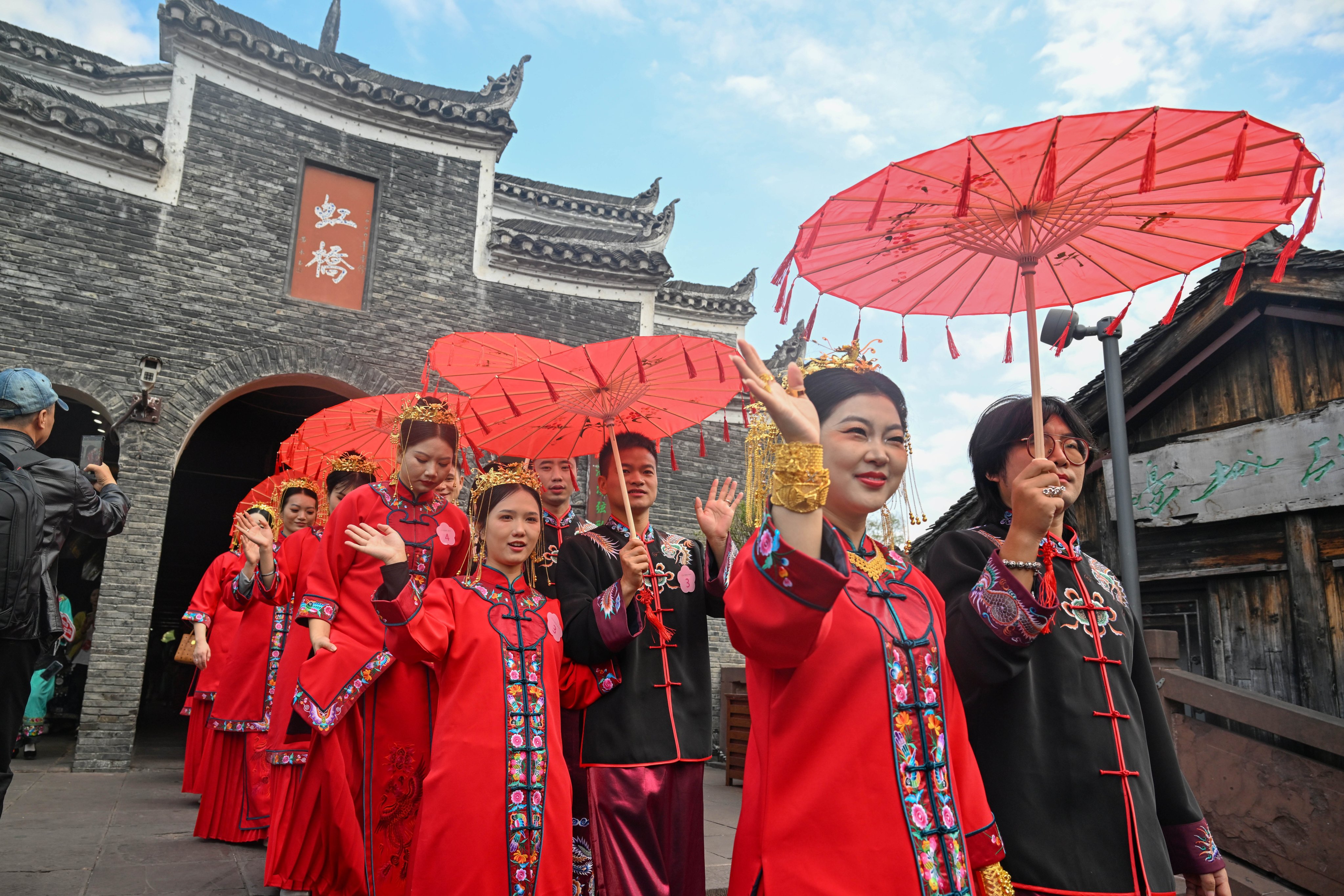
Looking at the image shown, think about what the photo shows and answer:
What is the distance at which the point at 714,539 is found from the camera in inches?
120

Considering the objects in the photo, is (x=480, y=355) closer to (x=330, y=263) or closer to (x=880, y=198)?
(x=880, y=198)

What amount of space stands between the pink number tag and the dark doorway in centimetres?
1114

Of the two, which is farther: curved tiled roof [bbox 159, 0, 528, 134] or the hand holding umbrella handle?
curved tiled roof [bbox 159, 0, 528, 134]

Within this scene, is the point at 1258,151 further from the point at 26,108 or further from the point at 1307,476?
the point at 26,108

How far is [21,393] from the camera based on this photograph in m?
2.99

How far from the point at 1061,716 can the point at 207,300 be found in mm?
9257

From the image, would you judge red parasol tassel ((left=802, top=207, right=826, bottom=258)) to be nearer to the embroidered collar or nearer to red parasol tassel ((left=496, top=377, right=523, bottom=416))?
the embroidered collar

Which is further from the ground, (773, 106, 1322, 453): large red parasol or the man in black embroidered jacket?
(773, 106, 1322, 453): large red parasol

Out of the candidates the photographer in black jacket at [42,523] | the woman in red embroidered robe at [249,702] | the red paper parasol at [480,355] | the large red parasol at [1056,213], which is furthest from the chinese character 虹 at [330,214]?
the large red parasol at [1056,213]

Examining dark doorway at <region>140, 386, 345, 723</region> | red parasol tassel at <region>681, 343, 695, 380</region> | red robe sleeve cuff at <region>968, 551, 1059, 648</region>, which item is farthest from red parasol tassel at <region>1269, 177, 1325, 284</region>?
dark doorway at <region>140, 386, 345, 723</region>

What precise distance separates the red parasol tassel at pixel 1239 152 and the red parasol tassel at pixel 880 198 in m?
0.80

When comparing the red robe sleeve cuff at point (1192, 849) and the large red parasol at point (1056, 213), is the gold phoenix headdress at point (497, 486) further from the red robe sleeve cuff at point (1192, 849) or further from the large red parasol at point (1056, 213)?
the red robe sleeve cuff at point (1192, 849)

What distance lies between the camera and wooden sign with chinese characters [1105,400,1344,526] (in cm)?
520

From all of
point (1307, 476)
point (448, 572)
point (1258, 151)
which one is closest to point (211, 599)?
point (448, 572)
